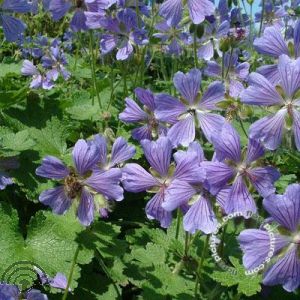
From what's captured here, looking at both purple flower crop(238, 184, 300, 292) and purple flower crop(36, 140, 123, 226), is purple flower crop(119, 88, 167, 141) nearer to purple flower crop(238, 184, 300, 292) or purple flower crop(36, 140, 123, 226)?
purple flower crop(36, 140, 123, 226)

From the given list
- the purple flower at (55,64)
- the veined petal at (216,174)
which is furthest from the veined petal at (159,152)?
the purple flower at (55,64)

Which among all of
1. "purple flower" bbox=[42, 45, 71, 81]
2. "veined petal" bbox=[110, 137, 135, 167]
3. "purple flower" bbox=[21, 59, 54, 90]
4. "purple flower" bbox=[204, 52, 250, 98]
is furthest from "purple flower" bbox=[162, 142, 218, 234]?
"purple flower" bbox=[42, 45, 71, 81]

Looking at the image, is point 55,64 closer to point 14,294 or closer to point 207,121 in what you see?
point 207,121

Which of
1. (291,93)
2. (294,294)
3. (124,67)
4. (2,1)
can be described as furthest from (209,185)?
(124,67)

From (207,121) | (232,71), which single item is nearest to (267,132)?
(207,121)

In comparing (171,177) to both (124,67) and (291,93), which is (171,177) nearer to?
(291,93)
